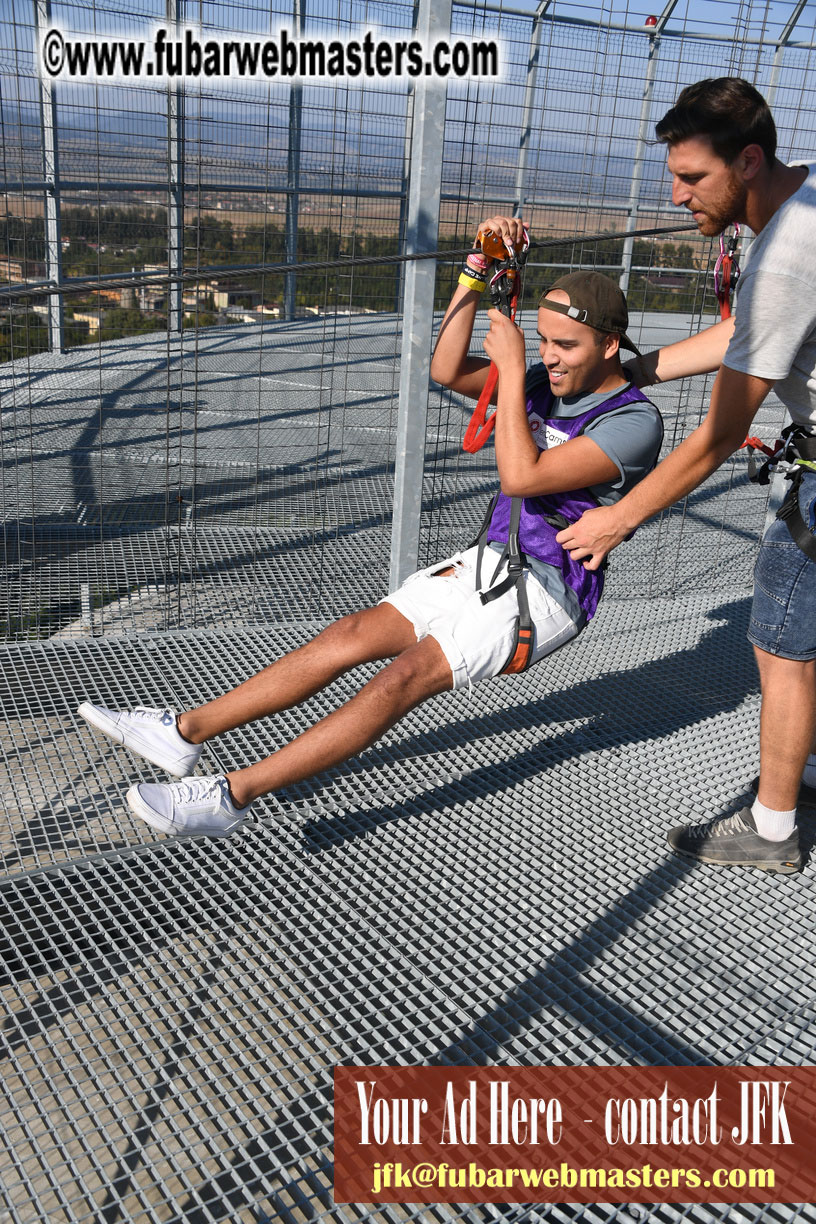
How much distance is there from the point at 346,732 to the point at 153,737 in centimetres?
47

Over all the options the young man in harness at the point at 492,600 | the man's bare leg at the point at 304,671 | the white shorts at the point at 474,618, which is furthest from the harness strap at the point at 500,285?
the man's bare leg at the point at 304,671

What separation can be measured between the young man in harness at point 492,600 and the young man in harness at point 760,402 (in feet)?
0.40

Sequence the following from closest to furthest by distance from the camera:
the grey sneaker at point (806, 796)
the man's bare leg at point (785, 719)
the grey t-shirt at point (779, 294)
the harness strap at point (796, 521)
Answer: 1. the grey t-shirt at point (779, 294)
2. the harness strap at point (796, 521)
3. the man's bare leg at point (785, 719)
4. the grey sneaker at point (806, 796)

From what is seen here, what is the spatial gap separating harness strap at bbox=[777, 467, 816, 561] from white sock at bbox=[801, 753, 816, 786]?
74 cm

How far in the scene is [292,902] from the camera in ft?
7.02

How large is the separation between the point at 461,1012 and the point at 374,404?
16.4 feet

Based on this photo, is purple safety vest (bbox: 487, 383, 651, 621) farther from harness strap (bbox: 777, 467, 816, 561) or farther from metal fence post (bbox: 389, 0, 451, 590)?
metal fence post (bbox: 389, 0, 451, 590)

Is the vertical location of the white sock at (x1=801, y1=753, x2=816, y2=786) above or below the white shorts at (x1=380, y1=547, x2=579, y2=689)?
below

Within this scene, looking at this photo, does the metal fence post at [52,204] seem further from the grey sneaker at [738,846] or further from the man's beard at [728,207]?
the grey sneaker at [738,846]

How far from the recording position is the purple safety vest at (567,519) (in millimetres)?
2240

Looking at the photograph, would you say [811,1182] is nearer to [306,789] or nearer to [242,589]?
[306,789]

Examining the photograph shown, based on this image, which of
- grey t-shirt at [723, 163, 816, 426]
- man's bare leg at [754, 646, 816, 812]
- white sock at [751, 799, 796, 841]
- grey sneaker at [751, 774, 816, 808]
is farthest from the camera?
grey sneaker at [751, 774, 816, 808]

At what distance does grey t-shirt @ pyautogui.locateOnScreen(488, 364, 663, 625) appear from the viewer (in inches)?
84.4

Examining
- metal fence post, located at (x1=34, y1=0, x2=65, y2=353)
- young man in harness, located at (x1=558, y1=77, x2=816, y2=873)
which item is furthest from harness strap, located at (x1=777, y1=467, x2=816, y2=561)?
metal fence post, located at (x1=34, y1=0, x2=65, y2=353)
